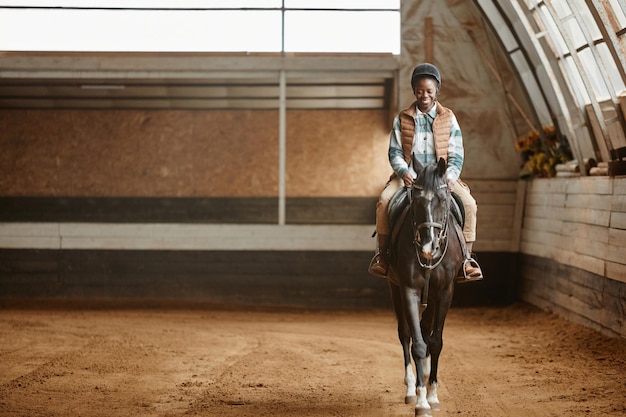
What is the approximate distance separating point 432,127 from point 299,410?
2.21 metres

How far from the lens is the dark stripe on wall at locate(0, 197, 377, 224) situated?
664 inches

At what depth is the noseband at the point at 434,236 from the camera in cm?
554

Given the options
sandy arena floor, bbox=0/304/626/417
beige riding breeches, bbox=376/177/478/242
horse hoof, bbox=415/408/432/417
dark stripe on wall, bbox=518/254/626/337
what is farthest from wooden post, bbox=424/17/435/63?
horse hoof, bbox=415/408/432/417

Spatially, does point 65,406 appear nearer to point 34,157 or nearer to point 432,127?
point 432,127

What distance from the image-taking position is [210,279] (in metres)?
12.4

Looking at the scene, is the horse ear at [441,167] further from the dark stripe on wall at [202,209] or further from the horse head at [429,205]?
the dark stripe on wall at [202,209]

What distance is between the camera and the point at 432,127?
20.2 feet

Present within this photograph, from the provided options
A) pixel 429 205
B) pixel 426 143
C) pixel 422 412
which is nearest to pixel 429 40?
pixel 426 143

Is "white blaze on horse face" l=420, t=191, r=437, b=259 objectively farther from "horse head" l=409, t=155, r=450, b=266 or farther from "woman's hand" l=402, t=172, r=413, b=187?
"woman's hand" l=402, t=172, r=413, b=187

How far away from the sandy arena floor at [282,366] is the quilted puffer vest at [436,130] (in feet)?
5.96

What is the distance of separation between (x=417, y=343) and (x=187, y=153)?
458 inches

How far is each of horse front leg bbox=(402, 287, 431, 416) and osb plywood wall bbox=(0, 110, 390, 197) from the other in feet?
34.2

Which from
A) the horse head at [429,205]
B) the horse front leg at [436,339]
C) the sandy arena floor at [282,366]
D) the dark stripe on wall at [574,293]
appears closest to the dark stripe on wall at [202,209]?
the dark stripe on wall at [574,293]

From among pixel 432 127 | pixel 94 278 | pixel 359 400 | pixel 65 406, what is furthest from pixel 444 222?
pixel 94 278
